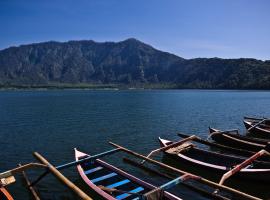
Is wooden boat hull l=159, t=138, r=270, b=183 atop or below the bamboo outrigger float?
below

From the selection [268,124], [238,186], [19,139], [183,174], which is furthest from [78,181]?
[268,124]

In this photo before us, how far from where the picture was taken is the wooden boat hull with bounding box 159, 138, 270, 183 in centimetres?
1886

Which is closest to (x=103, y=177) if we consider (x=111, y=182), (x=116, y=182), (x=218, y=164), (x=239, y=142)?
(x=111, y=182)

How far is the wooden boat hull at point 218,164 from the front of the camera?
18859mm

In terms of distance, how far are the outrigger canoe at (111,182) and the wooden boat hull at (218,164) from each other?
6.47 m

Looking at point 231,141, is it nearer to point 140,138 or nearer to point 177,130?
point 140,138

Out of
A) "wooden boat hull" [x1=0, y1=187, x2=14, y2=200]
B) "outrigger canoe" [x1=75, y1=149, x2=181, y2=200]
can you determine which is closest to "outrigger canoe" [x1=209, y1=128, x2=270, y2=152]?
"outrigger canoe" [x1=75, y1=149, x2=181, y2=200]

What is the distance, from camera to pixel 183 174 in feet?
50.0

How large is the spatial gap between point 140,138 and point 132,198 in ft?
74.3

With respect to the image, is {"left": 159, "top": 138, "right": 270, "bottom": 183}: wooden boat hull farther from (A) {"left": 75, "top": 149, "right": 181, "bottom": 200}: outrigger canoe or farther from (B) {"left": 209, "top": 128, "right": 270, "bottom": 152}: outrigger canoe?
(A) {"left": 75, "top": 149, "right": 181, "bottom": 200}: outrigger canoe

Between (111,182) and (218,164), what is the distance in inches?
361

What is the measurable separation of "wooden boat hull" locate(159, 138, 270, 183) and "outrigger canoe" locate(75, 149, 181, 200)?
6.47 m

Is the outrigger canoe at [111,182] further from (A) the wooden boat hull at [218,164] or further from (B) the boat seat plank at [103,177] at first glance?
(A) the wooden boat hull at [218,164]

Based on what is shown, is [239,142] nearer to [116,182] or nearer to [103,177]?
[116,182]
